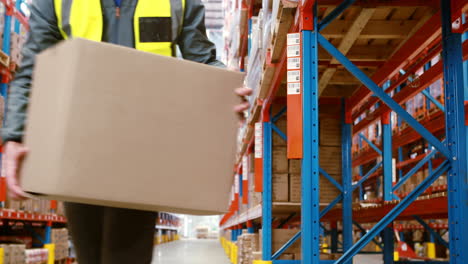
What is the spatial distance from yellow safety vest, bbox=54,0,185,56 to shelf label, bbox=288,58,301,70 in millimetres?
2008

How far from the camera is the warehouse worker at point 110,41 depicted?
1.38 m

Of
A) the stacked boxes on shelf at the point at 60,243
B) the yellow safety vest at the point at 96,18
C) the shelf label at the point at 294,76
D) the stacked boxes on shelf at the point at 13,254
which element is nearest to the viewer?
the yellow safety vest at the point at 96,18

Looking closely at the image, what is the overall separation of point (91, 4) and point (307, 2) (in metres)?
2.07

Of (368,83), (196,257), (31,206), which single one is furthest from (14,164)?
(196,257)

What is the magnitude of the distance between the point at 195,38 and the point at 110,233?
0.63m

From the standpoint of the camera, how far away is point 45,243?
369 inches

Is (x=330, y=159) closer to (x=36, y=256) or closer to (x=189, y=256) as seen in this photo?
(x=36, y=256)

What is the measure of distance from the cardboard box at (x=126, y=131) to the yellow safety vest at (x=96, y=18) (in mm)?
211

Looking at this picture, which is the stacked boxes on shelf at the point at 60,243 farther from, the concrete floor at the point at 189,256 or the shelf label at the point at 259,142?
the shelf label at the point at 259,142

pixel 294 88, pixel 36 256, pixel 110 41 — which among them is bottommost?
pixel 36 256

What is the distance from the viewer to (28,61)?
4.90ft

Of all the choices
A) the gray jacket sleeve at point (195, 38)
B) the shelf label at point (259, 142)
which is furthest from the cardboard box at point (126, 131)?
the shelf label at point (259, 142)

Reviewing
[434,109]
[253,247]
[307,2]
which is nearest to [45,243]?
[253,247]

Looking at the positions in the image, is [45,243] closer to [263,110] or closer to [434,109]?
[263,110]
